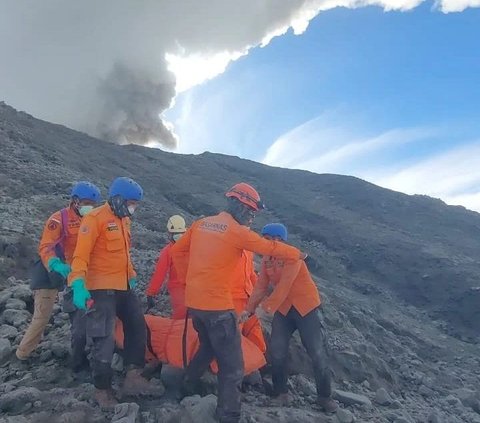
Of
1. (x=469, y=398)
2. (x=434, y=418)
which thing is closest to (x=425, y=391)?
(x=469, y=398)

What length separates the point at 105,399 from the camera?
4.73 m

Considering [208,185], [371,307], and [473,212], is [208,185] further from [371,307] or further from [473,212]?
[473,212]

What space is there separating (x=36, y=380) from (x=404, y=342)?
30.6 feet

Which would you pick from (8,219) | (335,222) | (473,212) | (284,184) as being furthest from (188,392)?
(473,212)

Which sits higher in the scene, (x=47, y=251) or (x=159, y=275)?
(x=47, y=251)

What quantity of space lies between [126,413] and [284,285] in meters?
2.00

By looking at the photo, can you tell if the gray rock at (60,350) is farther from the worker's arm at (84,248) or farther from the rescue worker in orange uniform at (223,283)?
the rescue worker in orange uniform at (223,283)

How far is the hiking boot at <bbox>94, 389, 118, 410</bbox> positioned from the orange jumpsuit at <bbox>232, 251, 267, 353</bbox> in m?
1.69

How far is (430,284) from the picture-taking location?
1798 centimetres

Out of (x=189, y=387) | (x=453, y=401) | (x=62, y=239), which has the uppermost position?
(x=62, y=239)

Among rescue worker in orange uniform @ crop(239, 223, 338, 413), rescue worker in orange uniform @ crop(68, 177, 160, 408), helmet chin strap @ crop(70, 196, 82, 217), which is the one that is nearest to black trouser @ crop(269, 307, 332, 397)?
rescue worker in orange uniform @ crop(239, 223, 338, 413)

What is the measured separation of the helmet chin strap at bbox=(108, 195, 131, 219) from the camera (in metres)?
4.88

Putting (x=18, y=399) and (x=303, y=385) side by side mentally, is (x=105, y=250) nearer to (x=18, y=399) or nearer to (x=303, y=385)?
(x=18, y=399)

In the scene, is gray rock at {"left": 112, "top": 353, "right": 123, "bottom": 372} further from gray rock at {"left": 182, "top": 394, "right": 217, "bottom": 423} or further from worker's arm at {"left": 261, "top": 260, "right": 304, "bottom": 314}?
worker's arm at {"left": 261, "top": 260, "right": 304, "bottom": 314}
